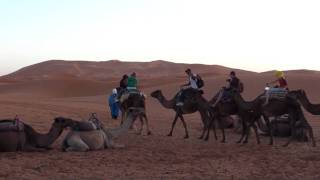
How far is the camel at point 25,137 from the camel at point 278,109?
5246 mm

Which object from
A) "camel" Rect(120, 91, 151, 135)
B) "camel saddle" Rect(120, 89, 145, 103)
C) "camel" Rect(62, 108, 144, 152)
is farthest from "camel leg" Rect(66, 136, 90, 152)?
"camel saddle" Rect(120, 89, 145, 103)

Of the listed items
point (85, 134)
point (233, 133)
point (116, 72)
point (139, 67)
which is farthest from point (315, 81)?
point (139, 67)

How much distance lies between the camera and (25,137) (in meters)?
14.1

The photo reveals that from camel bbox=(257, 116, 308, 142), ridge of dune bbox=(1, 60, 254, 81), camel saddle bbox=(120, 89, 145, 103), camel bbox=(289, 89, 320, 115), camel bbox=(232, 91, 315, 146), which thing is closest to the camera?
camel bbox=(289, 89, 320, 115)

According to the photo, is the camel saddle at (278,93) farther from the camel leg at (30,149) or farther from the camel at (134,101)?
the camel leg at (30,149)

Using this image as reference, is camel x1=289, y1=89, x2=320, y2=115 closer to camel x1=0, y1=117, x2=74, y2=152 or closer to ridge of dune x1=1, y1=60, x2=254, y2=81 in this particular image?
camel x1=0, y1=117, x2=74, y2=152

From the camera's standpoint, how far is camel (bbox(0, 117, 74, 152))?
13711mm

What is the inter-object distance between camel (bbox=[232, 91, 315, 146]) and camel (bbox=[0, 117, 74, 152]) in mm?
5246

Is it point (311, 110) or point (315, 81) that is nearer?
point (311, 110)

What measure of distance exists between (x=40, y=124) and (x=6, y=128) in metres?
8.09

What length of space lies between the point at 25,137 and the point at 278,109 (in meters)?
6.67

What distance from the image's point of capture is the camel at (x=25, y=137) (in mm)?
13711

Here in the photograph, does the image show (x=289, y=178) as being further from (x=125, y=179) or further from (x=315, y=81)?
(x=315, y=81)

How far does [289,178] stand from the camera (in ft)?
36.7
